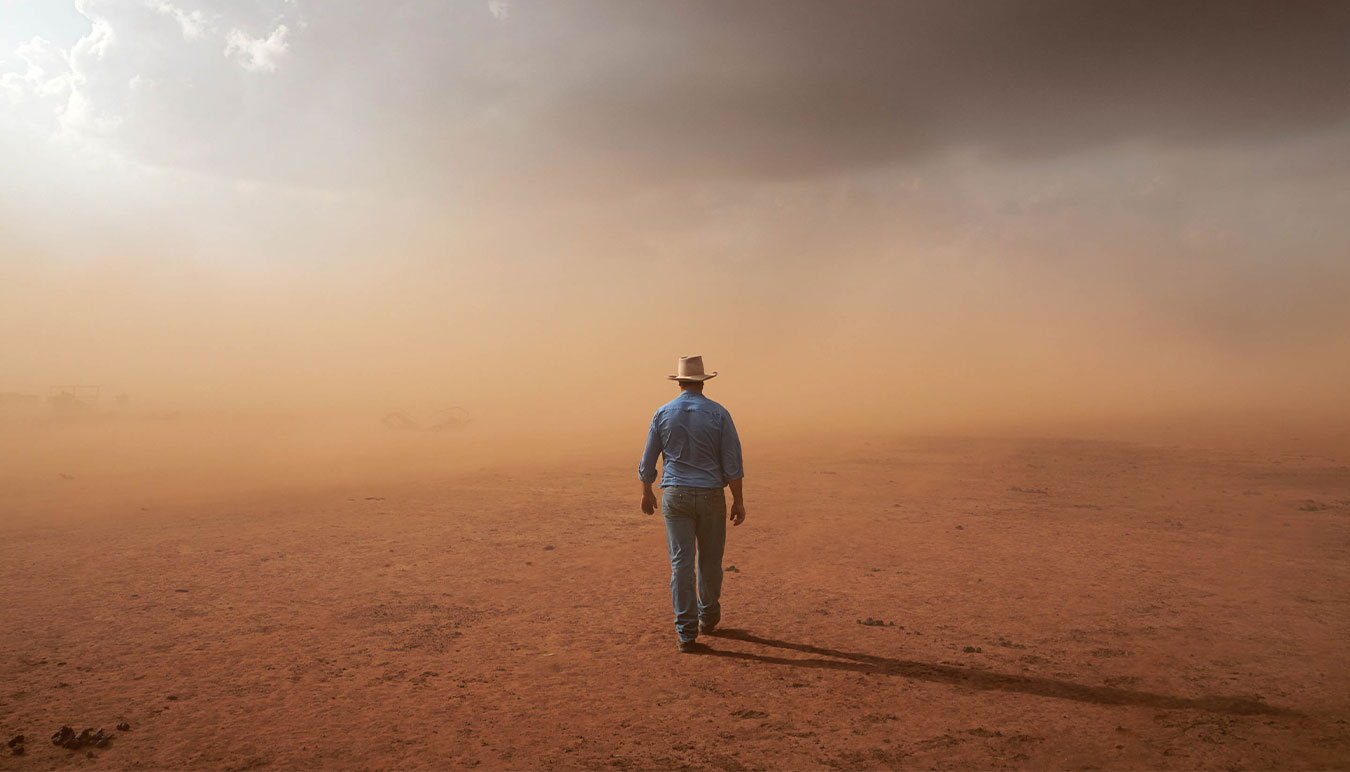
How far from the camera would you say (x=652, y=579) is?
889cm

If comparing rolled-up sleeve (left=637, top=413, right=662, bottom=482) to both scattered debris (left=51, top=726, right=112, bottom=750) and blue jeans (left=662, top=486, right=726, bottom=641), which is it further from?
scattered debris (left=51, top=726, right=112, bottom=750)

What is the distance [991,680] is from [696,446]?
2.77 meters

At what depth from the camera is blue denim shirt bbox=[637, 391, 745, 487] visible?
6340 millimetres

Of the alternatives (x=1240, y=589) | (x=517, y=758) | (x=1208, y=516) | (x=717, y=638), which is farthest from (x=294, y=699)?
(x=1208, y=516)

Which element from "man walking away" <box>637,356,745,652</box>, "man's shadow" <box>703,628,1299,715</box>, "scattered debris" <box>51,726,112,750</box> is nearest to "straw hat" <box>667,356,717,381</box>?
"man walking away" <box>637,356,745,652</box>

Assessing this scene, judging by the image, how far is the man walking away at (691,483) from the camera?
6.30m

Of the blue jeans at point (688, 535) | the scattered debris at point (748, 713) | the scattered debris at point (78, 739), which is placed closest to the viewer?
the scattered debris at point (78, 739)

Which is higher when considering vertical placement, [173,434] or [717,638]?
[173,434]

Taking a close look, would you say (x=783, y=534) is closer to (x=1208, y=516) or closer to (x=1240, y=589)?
(x=1240, y=589)

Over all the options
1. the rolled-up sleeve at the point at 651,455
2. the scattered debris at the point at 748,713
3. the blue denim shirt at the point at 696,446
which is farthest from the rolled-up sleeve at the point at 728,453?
the scattered debris at the point at 748,713

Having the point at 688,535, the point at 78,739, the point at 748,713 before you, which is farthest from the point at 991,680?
the point at 78,739

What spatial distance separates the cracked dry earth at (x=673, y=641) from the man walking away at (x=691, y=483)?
20.6 inches

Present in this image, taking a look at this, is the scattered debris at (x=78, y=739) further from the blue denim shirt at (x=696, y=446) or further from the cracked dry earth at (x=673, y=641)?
the blue denim shirt at (x=696, y=446)

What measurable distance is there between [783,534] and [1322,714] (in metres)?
6.98
